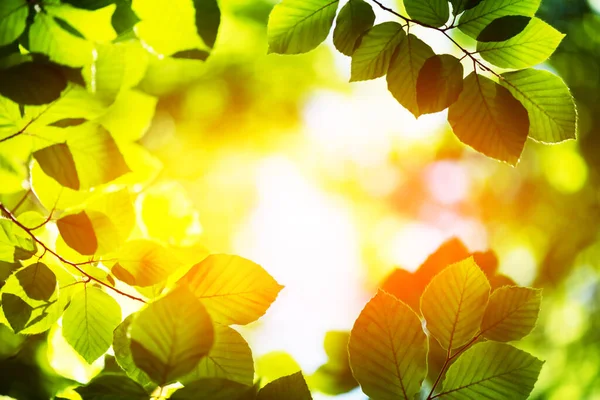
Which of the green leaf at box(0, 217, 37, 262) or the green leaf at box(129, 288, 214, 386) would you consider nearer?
the green leaf at box(129, 288, 214, 386)

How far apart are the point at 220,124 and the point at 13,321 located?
11.3ft

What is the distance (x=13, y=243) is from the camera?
1.77 ft

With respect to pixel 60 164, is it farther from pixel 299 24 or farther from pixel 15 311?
pixel 299 24

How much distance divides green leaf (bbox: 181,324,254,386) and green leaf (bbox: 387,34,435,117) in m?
0.33

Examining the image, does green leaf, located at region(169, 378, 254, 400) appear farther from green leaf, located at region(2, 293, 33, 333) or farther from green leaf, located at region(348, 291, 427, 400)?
green leaf, located at region(2, 293, 33, 333)

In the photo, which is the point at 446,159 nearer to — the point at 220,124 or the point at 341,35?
the point at 220,124

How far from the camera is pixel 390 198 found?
4359 mm

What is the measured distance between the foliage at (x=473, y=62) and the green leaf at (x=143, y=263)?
29 cm

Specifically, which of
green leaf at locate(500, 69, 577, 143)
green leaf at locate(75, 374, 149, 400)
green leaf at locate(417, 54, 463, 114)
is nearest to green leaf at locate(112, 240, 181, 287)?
green leaf at locate(75, 374, 149, 400)

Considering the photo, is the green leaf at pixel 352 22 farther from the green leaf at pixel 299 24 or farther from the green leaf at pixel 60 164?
the green leaf at pixel 60 164

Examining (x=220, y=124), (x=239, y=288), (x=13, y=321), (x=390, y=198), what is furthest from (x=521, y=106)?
(x=390, y=198)

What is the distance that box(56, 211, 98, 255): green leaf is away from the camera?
0.54 meters

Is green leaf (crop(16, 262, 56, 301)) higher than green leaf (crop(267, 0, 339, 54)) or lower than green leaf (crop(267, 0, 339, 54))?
lower

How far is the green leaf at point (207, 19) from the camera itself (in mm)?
448
